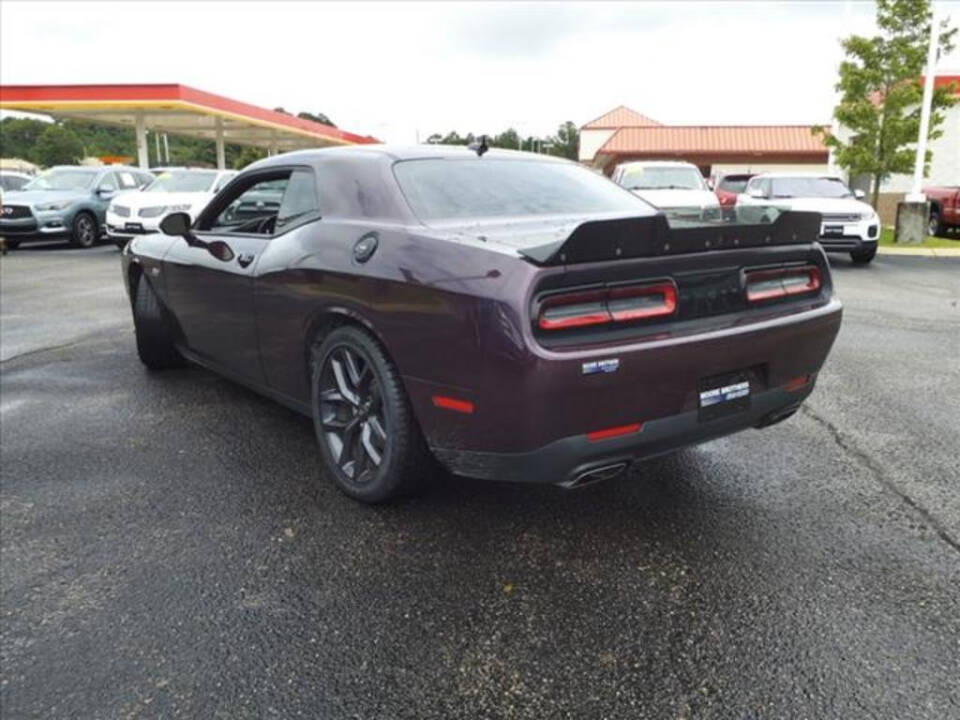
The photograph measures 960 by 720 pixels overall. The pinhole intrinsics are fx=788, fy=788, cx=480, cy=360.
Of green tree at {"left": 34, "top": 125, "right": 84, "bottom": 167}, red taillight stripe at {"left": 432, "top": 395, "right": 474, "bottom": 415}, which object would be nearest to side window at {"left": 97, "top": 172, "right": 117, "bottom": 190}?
red taillight stripe at {"left": 432, "top": 395, "right": 474, "bottom": 415}

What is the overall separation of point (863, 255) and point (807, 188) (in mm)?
1524

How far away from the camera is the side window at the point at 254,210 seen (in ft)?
13.2

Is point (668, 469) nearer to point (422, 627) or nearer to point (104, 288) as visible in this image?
point (422, 627)

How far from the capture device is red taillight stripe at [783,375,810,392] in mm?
3133

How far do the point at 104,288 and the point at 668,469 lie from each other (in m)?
8.69

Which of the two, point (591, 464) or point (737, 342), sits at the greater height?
point (737, 342)

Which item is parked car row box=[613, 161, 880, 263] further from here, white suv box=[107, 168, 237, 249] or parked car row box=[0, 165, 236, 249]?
white suv box=[107, 168, 237, 249]

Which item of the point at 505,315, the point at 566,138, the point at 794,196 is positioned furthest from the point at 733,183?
the point at 566,138

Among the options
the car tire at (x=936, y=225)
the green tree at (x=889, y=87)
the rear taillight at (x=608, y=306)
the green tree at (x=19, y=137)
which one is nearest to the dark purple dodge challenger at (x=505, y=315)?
the rear taillight at (x=608, y=306)

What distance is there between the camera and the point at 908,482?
3.49m

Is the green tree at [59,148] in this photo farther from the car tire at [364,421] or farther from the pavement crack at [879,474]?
the pavement crack at [879,474]

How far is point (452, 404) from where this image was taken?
2.69 meters

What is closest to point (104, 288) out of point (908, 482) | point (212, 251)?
point (212, 251)

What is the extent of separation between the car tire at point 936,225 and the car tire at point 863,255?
24.4 feet
